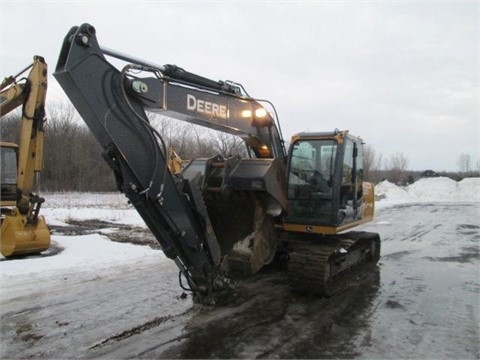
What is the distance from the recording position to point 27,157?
350 inches

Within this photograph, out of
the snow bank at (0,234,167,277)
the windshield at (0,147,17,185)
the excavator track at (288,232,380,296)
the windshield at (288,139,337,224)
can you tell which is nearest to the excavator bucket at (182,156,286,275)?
the windshield at (288,139,337,224)

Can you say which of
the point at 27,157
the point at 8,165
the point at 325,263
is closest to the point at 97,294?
the point at 325,263

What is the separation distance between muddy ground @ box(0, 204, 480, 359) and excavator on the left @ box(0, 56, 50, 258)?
72.9 inches

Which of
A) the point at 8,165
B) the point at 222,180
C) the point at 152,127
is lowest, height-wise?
the point at 222,180

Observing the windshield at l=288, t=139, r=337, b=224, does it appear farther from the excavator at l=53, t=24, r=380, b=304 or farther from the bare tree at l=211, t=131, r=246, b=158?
the bare tree at l=211, t=131, r=246, b=158

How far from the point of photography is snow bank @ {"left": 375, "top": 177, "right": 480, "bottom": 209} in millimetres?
35250

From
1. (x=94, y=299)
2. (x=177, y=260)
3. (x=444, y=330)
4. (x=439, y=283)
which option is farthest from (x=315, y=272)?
(x=94, y=299)

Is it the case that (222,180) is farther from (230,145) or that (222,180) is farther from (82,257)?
→ (230,145)

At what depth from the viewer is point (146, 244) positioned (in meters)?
11.1

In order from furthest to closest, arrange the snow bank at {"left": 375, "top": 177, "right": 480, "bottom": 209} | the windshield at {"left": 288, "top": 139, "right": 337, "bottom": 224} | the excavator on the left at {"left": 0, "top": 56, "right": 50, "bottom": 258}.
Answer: the snow bank at {"left": 375, "top": 177, "right": 480, "bottom": 209} → the excavator on the left at {"left": 0, "top": 56, "right": 50, "bottom": 258} → the windshield at {"left": 288, "top": 139, "right": 337, "bottom": 224}

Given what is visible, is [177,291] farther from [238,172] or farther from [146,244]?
[146,244]

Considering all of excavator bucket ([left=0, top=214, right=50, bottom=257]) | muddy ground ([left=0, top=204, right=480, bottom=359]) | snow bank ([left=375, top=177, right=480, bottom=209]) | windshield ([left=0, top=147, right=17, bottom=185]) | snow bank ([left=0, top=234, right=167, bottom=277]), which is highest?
windshield ([left=0, top=147, right=17, bottom=185])

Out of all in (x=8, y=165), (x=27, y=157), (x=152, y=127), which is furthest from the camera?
(x=8, y=165)

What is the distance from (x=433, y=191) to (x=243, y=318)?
38.0 meters
